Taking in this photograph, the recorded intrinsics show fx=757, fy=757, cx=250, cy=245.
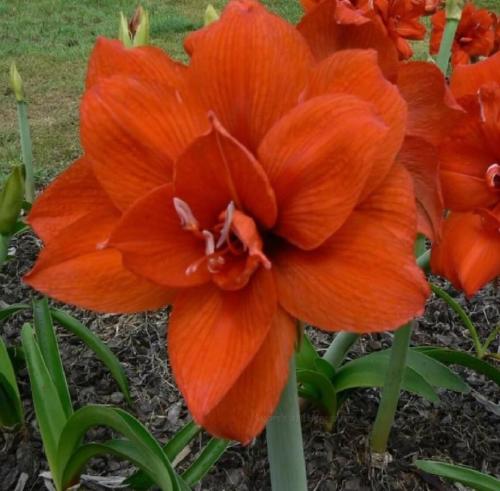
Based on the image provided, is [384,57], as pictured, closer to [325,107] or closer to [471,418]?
[325,107]

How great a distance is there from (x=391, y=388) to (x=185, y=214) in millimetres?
823

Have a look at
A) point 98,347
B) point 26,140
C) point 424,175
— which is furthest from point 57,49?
point 424,175

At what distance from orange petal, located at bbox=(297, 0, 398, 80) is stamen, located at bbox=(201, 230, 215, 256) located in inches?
9.7

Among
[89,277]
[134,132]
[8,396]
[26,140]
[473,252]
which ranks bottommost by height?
[8,396]

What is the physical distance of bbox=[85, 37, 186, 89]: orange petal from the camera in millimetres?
659

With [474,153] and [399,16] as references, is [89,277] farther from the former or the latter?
[399,16]

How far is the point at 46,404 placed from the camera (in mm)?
1363

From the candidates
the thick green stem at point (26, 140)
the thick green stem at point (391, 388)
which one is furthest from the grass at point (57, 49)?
the thick green stem at point (391, 388)

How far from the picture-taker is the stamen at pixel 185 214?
2.02 ft

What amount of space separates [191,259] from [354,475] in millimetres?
1005

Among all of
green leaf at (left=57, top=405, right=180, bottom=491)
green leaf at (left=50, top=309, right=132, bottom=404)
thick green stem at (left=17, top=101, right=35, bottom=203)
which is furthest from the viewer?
thick green stem at (left=17, top=101, right=35, bottom=203)

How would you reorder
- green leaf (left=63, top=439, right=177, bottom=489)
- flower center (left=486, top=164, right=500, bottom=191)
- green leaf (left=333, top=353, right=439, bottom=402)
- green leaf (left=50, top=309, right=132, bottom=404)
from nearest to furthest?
1. flower center (left=486, top=164, right=500, bottom=191)
2. green leaf (left=63, top=439, right=177, bottom=489)
3. green leaf (left=333, top=353, right=439, bottom=402)
4. green leaf (left=50, top=309, right=132, bottom=404)

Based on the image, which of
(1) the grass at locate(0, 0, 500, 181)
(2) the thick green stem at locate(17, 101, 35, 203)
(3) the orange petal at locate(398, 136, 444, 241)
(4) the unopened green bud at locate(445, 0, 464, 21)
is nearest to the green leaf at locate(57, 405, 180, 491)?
(3) the orange petal at locate(398, 136, 444, 241)

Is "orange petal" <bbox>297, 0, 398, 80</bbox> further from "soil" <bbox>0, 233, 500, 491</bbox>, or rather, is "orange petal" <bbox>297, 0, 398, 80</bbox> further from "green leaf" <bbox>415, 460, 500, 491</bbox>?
"soil" <bbox>0, 233, 500, 491</bbox>
